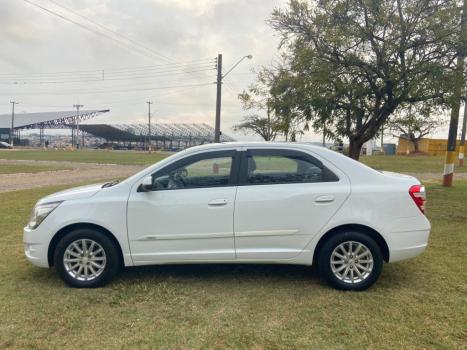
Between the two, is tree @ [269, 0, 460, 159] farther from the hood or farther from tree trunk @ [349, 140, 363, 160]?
the hood

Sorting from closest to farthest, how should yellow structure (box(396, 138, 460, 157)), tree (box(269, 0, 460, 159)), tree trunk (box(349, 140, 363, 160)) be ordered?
tree (box(269, 0, 460, 159)) < tree trunk (box(349, 140, 363, 160)) < yellow structure (box(396, 138, 460, 157))

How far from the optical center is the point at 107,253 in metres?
4.20

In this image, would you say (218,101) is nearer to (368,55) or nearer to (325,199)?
(368,55)

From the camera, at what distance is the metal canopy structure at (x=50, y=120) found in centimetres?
8431

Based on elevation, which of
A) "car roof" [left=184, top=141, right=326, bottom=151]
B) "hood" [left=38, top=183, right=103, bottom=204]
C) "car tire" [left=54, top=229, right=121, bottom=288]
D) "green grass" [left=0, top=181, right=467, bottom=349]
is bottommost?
"green grass" [left=0, top=181, right=467, bottom=349]

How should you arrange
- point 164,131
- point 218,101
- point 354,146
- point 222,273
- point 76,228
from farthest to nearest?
point 164,131
point 218,101
point 354,146
point 222,273
point 76,228

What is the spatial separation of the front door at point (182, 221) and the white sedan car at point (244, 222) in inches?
0.4

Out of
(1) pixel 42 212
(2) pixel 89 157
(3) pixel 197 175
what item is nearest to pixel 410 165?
(3) pixel 197 175

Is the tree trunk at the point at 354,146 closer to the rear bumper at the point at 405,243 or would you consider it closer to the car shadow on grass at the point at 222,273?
the car shadow on grass at the point at 222,273

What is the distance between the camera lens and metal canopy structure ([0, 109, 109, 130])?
277 feet

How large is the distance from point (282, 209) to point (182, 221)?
107cm

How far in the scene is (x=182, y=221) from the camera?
4152mm

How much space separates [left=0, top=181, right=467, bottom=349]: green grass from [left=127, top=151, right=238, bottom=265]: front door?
0.43 m

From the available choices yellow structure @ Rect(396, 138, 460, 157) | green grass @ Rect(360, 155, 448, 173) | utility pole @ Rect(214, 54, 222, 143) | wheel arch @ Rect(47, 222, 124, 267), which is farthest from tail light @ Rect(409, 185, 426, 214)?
yellow structure @ Rect(396, 138, 460, 157)
